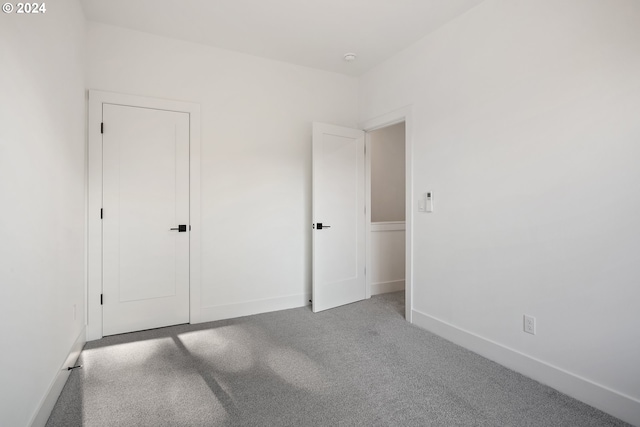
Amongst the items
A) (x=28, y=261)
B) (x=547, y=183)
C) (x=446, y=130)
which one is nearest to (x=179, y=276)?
(x=28, y=261)

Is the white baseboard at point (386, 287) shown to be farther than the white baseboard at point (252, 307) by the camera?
Yes

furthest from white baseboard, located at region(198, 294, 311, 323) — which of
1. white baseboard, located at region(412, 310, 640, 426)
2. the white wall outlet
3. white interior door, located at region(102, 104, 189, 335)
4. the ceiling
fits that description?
the ceiling

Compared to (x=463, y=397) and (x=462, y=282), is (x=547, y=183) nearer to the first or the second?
(x=462, y=282)

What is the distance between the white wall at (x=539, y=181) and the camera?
6.02 ft

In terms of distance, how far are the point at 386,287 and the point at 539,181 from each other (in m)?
2.63

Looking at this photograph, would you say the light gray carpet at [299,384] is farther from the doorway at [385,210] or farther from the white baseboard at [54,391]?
the doorway at [385,210]

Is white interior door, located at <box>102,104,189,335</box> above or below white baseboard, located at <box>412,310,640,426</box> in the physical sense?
above

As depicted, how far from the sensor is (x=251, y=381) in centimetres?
219

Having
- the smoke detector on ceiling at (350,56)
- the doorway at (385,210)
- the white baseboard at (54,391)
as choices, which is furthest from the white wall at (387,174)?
the white baseboard at (54,391)

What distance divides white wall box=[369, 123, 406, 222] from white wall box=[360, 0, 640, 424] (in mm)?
1892

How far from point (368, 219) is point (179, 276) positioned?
7.33 ft

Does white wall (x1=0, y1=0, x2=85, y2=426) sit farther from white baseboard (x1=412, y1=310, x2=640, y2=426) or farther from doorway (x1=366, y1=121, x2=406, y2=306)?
doorway (x1=366, y1=121, x2=406, y2=306)

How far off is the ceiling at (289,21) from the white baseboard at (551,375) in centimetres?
270

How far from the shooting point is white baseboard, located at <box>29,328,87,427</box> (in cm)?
167
